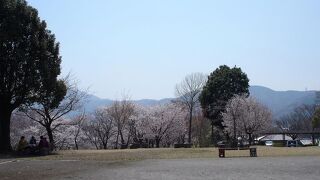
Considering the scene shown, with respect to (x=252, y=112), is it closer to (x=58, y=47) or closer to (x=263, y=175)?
(x=58, y=47)

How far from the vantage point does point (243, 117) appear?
64812mm

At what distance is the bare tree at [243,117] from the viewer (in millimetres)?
62844

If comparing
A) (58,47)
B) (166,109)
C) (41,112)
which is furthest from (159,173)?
(166,109)

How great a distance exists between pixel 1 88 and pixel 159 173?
1631 centimetres

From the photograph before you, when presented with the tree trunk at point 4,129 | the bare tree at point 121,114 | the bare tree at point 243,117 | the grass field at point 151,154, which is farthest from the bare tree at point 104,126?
the tree trunk at point 4,129

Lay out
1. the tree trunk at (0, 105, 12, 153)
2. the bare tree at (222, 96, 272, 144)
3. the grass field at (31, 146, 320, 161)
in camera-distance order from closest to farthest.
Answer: the grass field at (31, 146, 320, 161) → the tree trunk at (0, 105, 12, 153) → the bare tree at (222, 96, 272, 144)

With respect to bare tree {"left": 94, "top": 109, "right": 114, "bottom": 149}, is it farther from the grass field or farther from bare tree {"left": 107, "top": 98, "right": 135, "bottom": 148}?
the grass field

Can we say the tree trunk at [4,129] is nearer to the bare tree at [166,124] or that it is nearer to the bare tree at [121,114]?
the bare tree at [121,114]

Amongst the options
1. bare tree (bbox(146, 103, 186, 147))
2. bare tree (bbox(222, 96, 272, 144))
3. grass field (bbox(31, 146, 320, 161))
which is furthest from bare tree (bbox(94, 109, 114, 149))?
grass field (bbox(31, 146, 320, 161))

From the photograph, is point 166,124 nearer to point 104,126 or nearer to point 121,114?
point 121,114

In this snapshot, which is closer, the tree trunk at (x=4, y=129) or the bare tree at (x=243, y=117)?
the tree trunk at (x=4, y=129)

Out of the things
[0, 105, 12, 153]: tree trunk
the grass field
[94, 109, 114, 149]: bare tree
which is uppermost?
[94, 109, 114, 149]: bare tree

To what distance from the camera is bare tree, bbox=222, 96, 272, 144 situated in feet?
206

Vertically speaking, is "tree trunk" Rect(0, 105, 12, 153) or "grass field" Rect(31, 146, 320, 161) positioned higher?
"tree trunk" Rect(0, 105, 12, 153)
